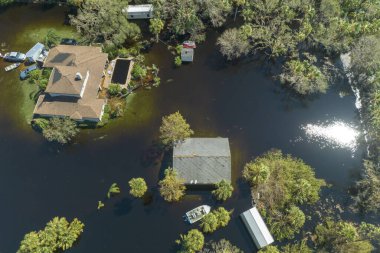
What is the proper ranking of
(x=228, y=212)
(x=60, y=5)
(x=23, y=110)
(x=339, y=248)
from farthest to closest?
1. (x=60, y=5)
2. (x=23, y=110)
3. (x=228, y=212)
4. (x=339, y=248)

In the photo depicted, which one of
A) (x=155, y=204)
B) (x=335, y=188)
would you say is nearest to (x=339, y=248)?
(x=335, y=188)

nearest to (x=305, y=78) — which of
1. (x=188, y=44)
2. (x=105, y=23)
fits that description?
(x=188, y=44)

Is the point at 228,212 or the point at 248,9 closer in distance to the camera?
the point at 228,212

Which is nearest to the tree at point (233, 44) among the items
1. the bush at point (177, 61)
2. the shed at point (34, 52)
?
the bush at point (177, 61)

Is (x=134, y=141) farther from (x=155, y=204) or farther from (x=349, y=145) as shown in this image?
(x=349, y=145)

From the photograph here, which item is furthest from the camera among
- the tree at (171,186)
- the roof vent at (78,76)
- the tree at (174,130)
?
the roof vent at (78,76)

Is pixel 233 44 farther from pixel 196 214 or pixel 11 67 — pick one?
pixel 11 67

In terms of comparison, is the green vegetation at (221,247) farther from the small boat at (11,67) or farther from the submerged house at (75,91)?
the small boat at (11,67)
